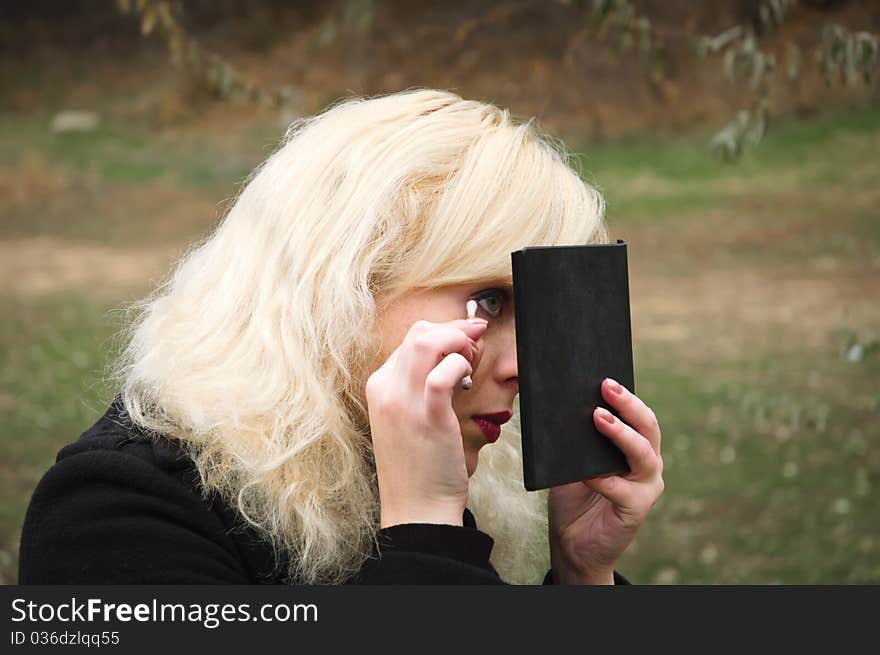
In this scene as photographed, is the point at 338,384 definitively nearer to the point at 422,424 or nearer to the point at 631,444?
the point at 422,424

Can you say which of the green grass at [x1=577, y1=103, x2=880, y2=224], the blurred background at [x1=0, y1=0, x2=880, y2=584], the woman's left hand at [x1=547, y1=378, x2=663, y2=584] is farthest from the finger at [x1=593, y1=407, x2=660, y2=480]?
the green grass at [x1=577, y1=103, x2=880, y2=224]

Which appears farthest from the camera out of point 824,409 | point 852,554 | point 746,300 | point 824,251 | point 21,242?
point 21,242

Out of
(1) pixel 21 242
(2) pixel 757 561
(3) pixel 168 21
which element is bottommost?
(2) pixel 757 561

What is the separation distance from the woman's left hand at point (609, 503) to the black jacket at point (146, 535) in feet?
1.03

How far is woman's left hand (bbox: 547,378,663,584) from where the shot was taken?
1.88 meters

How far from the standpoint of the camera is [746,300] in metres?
10.0

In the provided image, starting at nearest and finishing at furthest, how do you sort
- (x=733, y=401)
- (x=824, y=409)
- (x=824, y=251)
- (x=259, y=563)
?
(x=259, y=563), (x=824, y=409), (x=733, y=401), (x=824, y=251)

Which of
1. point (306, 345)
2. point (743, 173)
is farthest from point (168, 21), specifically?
point (743, 173)

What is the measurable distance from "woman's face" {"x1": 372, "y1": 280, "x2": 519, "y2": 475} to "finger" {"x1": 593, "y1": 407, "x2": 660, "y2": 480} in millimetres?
178

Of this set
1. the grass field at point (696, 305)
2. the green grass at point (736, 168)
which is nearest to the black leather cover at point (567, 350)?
the grass field at point (696, 305)

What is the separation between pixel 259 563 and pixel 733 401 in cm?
679

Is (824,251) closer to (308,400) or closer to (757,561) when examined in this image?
(757,561)

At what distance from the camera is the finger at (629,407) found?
6.12ft

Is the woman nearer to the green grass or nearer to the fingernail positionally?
the fingernail
